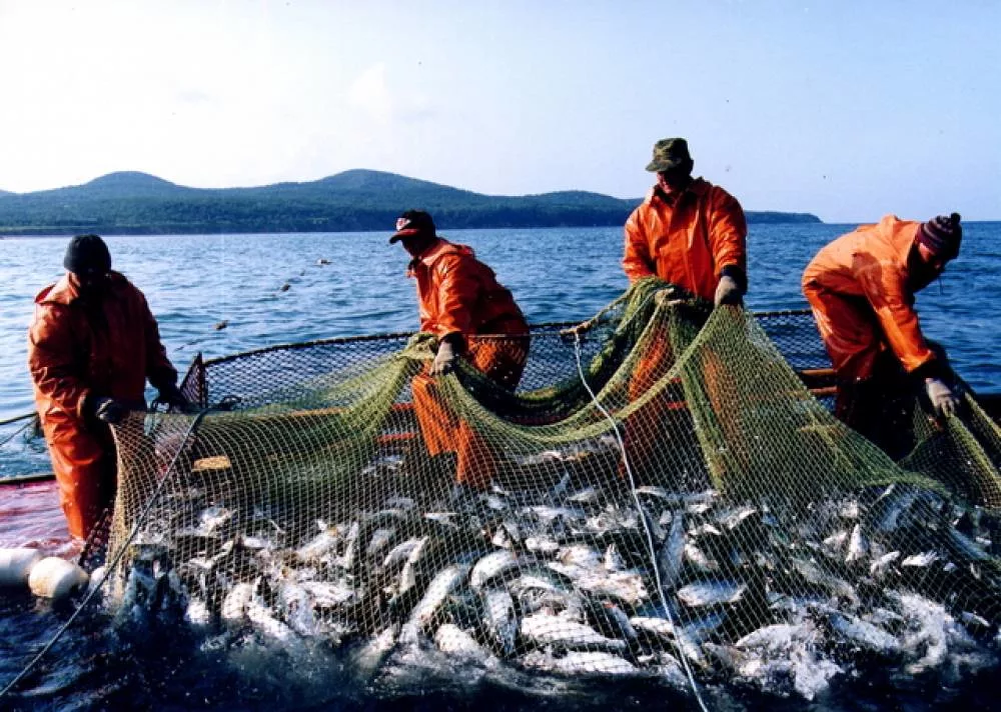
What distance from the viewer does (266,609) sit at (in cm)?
527

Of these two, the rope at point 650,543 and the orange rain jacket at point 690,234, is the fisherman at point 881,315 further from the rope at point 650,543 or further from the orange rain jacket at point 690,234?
the rope at point 650,543

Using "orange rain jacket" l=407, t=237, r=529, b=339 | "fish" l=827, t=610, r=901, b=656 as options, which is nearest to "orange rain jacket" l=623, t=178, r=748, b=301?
"orange rain jacket" l=407, t=237, r=529, b=339

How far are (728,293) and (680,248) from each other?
96 centimetres

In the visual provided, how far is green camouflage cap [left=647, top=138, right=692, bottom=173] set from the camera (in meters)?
6.45

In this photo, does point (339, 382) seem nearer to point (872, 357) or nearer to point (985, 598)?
point (872, 357)

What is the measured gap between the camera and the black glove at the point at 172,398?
6469 millimetres

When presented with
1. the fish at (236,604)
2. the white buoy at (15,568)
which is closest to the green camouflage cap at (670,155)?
the fish at (236,604)

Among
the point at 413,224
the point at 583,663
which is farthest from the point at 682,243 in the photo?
the point at 583,663

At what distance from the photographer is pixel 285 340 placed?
19047 millimetres

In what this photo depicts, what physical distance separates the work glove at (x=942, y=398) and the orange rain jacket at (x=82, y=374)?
5.68 m

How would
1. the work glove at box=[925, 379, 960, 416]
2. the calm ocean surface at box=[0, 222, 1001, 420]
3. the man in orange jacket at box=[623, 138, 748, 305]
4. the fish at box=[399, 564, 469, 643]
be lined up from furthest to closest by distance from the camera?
the calm ocean surface at box=[0, 222, 1001, 420] < the man in orange jacket at box=[623, 138, 748, 305] < the work glove at box=[925, 379, 960, 416] < the fish at box=[399, 564, 469, 643]

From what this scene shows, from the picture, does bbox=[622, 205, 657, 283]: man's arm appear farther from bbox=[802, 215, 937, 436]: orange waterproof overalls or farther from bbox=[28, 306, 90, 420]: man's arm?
bbox=[28, 306, 90, 420]: man's arm

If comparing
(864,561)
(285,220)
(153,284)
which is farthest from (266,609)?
(285,220)

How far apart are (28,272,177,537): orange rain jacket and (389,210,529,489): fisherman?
2.22 meters
